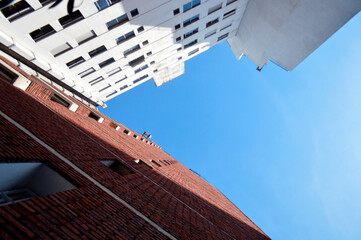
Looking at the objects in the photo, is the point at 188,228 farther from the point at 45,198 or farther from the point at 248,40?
the point at 248,40

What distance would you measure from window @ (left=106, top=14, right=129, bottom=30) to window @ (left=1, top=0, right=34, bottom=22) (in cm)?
423

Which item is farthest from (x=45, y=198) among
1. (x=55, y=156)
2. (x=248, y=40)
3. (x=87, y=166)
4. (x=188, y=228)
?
(x=248, y=40)

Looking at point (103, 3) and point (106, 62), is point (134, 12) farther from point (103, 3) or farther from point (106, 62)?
point (106, 62)

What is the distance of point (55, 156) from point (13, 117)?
1367 millimetres

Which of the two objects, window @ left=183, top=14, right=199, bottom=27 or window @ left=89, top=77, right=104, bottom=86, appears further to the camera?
window @ left=89, top=77, right=104, bottom=86

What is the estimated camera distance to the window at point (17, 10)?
33.9 feet

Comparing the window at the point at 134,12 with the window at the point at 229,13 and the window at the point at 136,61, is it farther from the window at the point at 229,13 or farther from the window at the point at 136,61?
the window at the point at 229,13

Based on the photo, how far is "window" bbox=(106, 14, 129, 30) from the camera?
13.4 meters

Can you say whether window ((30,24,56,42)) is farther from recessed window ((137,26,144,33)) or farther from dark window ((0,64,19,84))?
recessed window ((137,26,144,33))

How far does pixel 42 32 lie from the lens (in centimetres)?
1205

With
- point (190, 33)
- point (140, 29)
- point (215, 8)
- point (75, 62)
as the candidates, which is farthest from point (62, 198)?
point (190, 33)

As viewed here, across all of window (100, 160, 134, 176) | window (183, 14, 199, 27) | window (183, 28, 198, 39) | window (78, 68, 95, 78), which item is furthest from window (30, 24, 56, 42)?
window (183, 28, 198, 39)

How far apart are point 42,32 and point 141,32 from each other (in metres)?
6.18

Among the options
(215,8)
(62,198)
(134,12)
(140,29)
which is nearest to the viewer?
(62,198)
